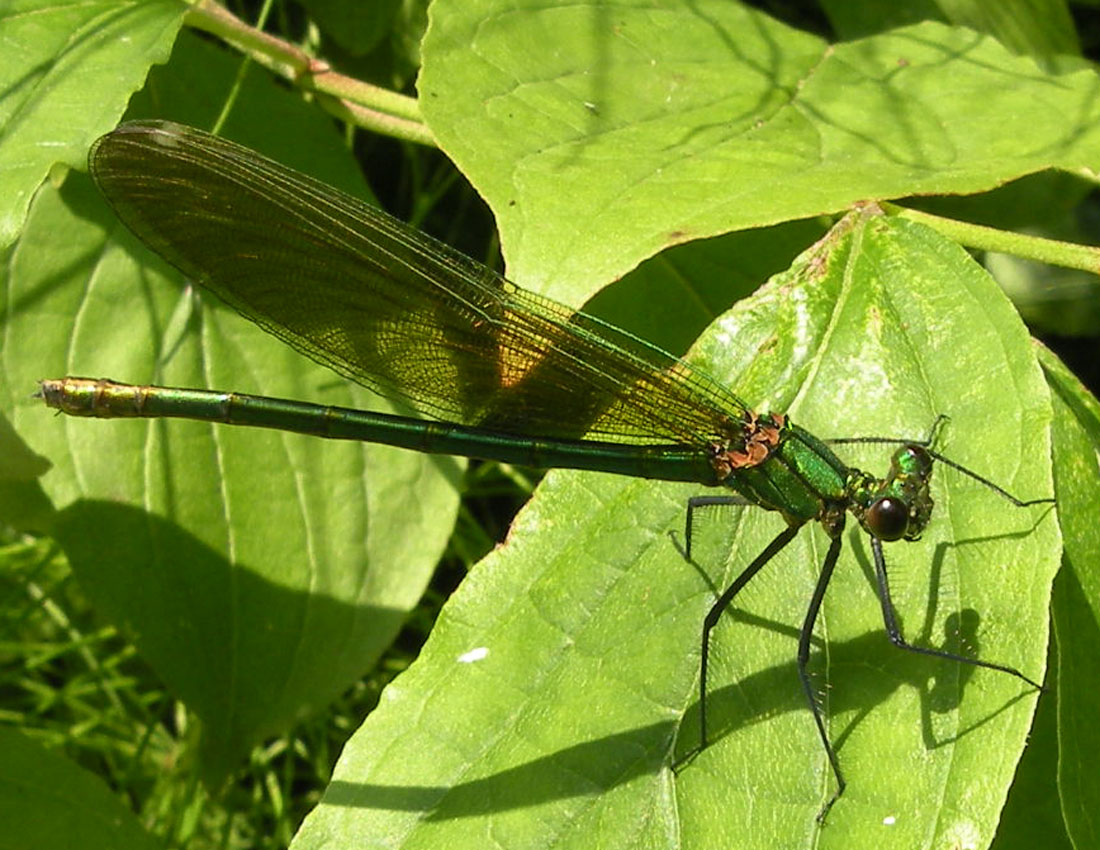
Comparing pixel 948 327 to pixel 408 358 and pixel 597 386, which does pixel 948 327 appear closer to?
pixel 597 386

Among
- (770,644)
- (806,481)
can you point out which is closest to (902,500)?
(806,481)

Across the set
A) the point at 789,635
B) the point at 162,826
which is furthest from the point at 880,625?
the point at 162,826

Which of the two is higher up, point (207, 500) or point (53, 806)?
point (207, 500)

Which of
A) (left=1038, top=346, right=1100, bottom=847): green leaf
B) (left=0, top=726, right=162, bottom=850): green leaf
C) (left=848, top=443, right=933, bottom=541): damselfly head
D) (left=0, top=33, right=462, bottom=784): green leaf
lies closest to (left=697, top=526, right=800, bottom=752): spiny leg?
(left=848, top=443, right=933, bottom=541): damselfly head

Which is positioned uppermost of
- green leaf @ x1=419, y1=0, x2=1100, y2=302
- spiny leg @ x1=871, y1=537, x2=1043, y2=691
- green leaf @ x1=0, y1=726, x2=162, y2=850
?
green leaf @ x1=419, y1=0, x2=1100, y2=302

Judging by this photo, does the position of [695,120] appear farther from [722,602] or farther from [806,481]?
[722,602]

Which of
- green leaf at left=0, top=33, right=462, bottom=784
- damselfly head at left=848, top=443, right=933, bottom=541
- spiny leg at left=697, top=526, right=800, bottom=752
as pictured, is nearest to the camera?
spiny leg at left=697, top=526, right=800, bottom=752

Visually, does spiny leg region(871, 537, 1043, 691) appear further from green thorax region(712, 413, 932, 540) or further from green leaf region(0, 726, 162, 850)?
green leaf region(0, 726, 162, 850)
